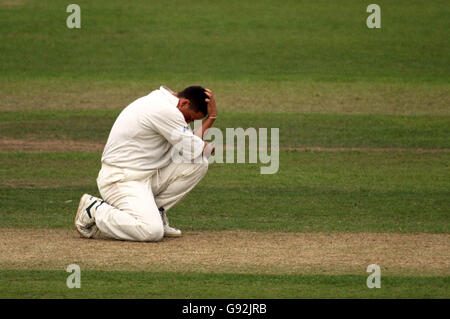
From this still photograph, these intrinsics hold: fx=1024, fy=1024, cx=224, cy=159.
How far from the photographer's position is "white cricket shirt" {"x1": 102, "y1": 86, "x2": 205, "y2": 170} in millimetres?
9852

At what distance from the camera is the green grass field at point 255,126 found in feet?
29.0

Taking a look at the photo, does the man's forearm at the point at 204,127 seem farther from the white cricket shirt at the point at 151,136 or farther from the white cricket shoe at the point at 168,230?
the white cricket shoe at the point at 168,230

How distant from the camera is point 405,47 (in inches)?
953

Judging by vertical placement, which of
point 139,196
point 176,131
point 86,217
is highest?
point 176,131

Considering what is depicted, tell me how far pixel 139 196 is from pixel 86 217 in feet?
1.84

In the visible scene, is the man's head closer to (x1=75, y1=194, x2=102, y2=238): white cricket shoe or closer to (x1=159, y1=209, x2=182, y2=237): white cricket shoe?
(x1=159, y1=209, x2=182, y2=237): white cricket shoe

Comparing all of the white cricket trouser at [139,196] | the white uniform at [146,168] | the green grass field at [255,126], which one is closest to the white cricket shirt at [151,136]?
the white uniform at [146,168]

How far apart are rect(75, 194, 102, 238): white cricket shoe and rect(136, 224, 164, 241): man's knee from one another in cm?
49

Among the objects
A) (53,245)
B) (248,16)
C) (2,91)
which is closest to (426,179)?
(53,245)

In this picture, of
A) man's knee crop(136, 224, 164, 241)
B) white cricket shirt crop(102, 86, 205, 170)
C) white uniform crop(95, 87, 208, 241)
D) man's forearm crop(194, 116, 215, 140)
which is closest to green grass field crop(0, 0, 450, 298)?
man's knee crop(136, 224, 164, 241)

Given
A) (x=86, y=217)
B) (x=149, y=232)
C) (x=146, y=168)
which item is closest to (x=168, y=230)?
(x=149, y=232)

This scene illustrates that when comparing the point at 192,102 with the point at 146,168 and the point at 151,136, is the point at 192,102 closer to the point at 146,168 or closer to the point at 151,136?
the point at 151,136

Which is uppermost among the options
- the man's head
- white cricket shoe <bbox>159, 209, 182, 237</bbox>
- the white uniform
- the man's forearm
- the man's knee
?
the man's head

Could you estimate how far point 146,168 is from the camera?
10078mm
